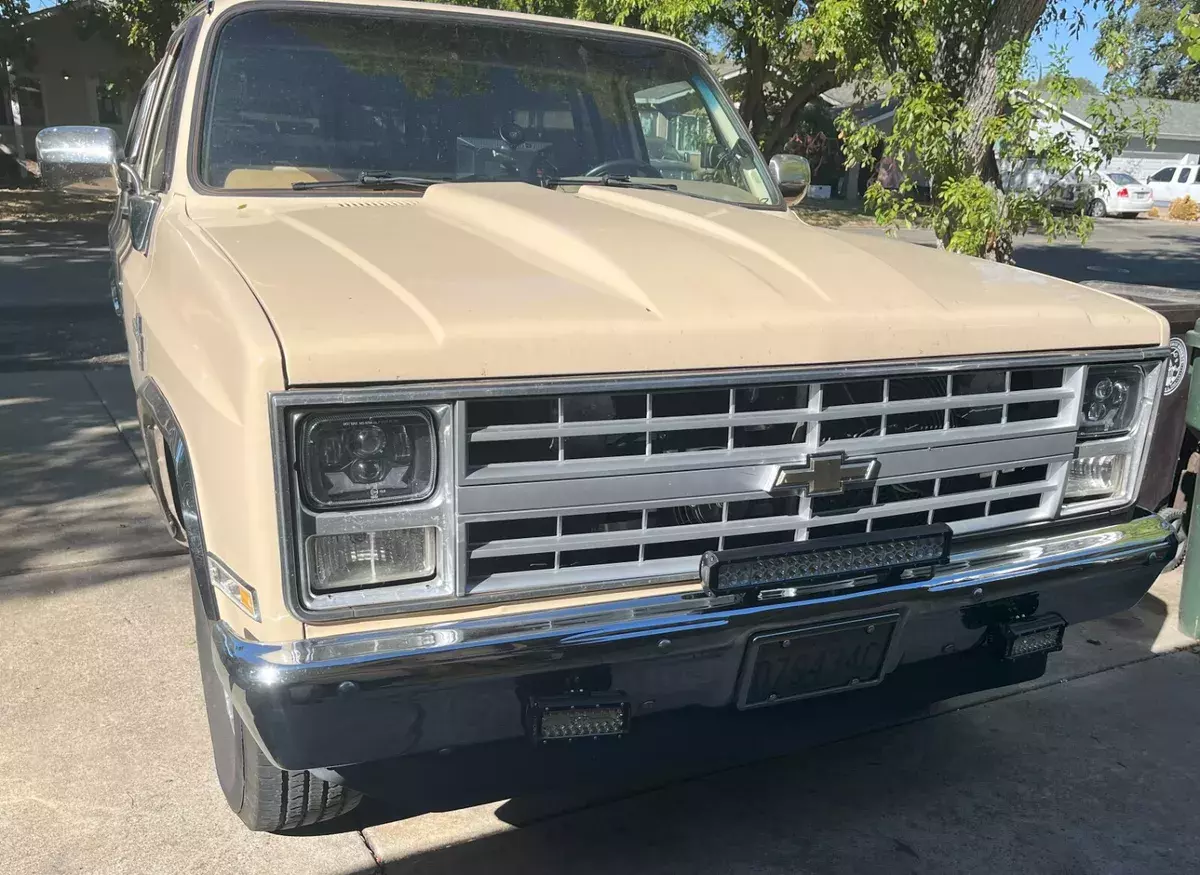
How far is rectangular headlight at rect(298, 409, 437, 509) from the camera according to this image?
1992 mm

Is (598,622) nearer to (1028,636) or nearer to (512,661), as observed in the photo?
(512,661)

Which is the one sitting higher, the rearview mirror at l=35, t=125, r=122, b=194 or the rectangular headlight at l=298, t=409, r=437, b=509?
the rearview mirror at l=35, t=125, r=122, b=194

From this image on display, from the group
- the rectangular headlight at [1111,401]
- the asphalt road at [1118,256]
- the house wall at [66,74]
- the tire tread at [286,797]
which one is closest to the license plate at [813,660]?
the rectangular headlight at [1111,401]

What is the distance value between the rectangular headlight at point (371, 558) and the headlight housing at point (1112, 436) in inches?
65.8

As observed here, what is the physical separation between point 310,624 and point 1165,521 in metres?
2.26

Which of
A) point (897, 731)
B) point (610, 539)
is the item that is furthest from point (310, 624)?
point (897, 731)

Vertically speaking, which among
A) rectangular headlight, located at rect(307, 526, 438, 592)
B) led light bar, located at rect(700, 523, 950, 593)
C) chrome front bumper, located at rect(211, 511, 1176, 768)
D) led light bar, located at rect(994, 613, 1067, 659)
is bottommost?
led light bar, located at rect(994, 613, 1067, 659)

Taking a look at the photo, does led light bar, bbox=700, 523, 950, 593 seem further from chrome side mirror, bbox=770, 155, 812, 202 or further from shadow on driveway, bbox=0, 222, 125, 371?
shadow on driveway, bbox=0, 222, 125, 371

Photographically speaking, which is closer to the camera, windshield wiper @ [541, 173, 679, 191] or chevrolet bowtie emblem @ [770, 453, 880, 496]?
chevrolet bowtie emblem @ [770, 453, 880, 496]

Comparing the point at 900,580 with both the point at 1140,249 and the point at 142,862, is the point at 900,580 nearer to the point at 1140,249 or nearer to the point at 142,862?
the point at 142,862

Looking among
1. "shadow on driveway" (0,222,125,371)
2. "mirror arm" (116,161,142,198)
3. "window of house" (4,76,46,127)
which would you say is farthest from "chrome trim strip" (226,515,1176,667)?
"window of house" (4,76,46,127)

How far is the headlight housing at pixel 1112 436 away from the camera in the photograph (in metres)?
2.77

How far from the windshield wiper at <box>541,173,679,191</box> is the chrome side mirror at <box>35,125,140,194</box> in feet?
4.93

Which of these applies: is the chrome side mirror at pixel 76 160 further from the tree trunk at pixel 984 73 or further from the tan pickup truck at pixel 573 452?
the tree trunk at pixel 984 73
